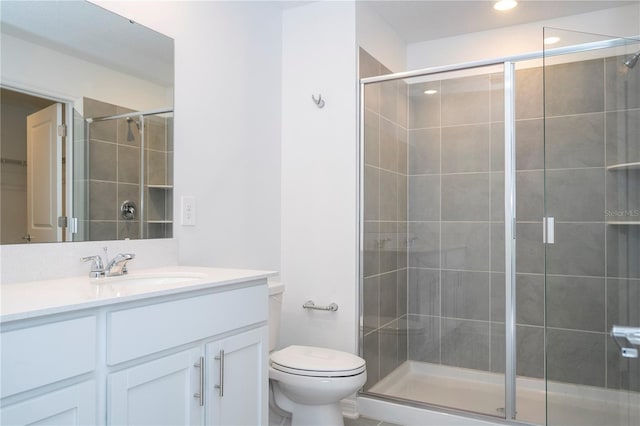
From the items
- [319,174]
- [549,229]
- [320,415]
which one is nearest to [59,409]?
[320,415]

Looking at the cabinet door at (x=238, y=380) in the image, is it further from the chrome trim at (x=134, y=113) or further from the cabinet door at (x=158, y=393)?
the chrome trim at (x=134, y=113)

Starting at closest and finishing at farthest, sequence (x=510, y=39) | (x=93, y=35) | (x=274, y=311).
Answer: (x=93, y=35) → (x=274, y=311) → (x=510, y=39)

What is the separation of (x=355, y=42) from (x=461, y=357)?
6.22 ft

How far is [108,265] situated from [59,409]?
70 cm

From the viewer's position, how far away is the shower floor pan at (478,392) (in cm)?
157

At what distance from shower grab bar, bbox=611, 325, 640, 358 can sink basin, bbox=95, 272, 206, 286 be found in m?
1.39

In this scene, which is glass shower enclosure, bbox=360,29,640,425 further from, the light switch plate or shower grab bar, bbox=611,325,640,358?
the light switch plate

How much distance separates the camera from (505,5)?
2.95 metres

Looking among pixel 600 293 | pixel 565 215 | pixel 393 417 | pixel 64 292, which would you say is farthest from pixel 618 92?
pixel 393 417

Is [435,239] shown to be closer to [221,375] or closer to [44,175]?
[221,375]

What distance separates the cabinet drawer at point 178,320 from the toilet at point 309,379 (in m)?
0.53

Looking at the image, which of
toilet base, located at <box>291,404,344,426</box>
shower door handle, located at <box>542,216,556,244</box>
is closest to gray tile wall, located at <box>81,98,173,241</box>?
toilet base, located at <box>291,404,344,426</box>

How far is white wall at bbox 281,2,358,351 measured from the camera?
2.76m

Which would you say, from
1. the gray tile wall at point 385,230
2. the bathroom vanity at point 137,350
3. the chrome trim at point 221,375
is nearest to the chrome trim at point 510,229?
the gray tile wall at point 385,230
